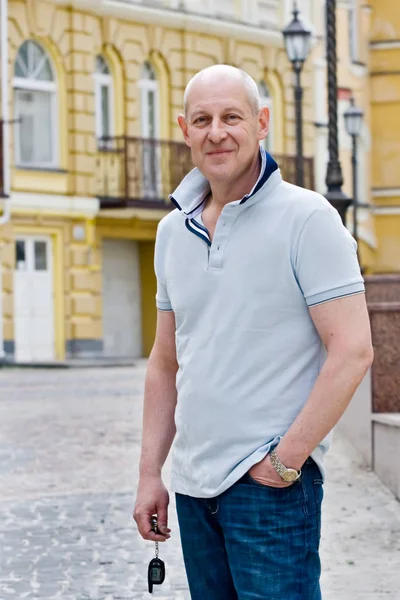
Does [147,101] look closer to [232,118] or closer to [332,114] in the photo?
[332,114]

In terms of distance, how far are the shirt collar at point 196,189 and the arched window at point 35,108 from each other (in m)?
28.2

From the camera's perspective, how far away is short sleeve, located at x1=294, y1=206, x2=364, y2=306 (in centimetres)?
371

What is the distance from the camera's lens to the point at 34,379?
2520 centimetres

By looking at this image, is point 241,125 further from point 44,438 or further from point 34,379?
point 34,379

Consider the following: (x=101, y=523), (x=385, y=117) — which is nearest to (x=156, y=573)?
(x=101, y=523)

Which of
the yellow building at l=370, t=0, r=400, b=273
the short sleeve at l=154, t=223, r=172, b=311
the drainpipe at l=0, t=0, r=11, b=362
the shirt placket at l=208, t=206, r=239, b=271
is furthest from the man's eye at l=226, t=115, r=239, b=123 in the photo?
the yellow building at l=370, t=0, r=400, b=273

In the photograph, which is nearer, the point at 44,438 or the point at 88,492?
the point at 88,492

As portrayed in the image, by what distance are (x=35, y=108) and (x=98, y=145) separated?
1779 mm

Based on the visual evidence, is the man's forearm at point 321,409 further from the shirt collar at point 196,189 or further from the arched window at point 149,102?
the arched window at point 149,102

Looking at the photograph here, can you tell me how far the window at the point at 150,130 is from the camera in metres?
34.2

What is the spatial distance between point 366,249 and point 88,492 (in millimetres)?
32674

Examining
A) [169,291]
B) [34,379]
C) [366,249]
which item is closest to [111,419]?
[34,379]

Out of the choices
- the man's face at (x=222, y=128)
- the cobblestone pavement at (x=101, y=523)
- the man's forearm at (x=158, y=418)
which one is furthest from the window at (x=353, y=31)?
the man's face at (x=222, y=128)

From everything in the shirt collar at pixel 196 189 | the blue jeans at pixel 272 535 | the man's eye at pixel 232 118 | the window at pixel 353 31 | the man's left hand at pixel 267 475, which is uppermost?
the window at pixel 353 31
